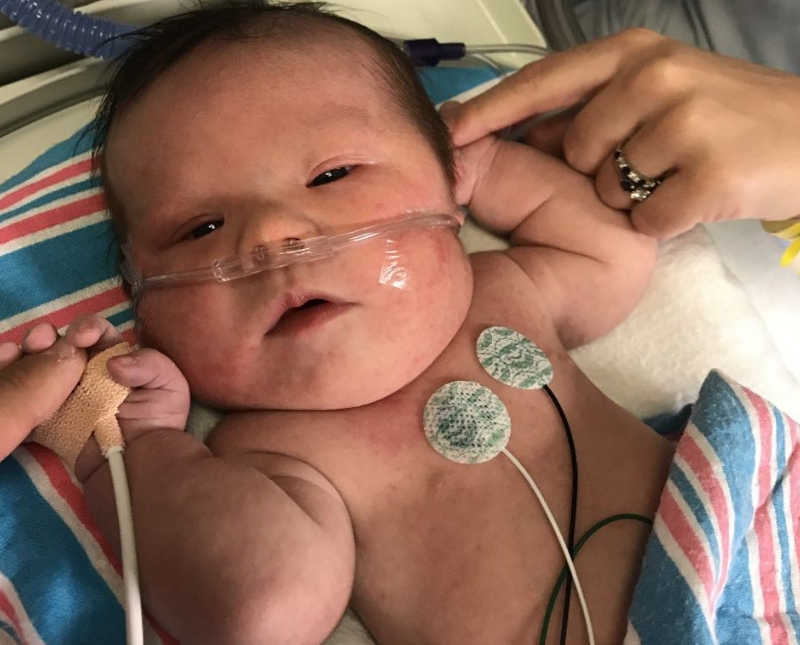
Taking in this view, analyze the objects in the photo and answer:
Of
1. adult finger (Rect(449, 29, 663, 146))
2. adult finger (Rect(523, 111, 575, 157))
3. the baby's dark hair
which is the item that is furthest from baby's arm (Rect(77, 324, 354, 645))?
adult finger (Rect(523, 111, 575, 157))

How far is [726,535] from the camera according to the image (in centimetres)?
89

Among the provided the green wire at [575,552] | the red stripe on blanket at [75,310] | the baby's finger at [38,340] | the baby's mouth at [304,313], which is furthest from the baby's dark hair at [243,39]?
the green wire at [575,552]

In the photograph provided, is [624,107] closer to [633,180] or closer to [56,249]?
[633,180]

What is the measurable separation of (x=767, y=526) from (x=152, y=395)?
771 millimetres

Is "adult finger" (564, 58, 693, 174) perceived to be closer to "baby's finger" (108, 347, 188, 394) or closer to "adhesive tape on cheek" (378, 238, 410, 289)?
"adhesive tape on cheek" (378, 238, 410, 289)

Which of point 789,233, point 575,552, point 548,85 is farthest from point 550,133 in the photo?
point 575,552

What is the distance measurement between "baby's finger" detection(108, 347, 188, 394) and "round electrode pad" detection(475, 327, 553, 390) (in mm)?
403

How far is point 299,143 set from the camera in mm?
1002

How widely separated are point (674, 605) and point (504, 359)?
37cm

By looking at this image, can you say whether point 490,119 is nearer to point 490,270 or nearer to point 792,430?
point 490,270

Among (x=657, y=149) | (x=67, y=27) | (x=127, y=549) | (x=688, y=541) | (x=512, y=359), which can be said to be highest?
(x=67, y=27)

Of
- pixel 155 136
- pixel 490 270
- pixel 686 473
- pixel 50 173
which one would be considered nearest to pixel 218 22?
pixel 155 136

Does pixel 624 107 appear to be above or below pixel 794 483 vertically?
above

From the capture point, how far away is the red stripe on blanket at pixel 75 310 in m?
1.12
